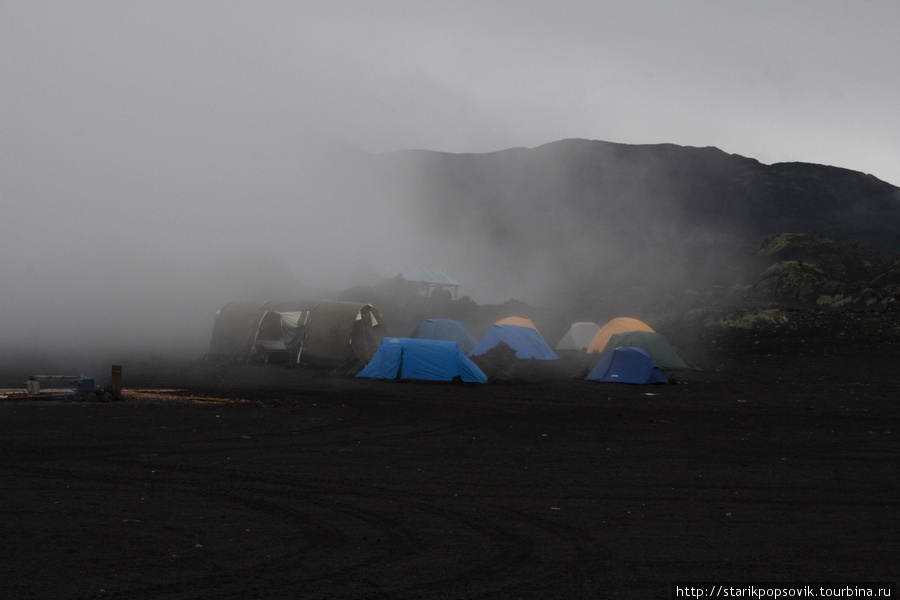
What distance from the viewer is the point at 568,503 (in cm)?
805

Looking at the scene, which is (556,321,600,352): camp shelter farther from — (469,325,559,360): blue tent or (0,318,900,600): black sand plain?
(0,318,900,600): black sand plain

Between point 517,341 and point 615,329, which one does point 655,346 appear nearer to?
point 615,329

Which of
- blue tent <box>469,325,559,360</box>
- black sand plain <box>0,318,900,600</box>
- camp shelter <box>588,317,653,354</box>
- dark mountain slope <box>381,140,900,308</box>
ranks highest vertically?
dark mountain slope <box>381,140,900,308</box>

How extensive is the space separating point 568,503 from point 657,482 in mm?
1681

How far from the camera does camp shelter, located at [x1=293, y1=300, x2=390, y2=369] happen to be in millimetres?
27562

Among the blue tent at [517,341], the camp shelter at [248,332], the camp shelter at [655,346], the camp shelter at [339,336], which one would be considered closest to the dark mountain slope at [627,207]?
the blue tent at [517,341]

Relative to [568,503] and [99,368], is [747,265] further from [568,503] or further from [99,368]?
[568,503]

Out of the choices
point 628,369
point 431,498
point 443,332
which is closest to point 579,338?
point 443,332

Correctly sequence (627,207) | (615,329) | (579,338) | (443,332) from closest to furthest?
(443,332)
(615,329)
(579,338)
(627,207)

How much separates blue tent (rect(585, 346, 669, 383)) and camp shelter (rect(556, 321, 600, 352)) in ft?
41.6

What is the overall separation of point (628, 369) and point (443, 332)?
352 inches

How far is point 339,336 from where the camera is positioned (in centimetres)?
2772

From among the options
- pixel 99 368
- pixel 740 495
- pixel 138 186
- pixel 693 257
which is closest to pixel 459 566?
pixel 740 495

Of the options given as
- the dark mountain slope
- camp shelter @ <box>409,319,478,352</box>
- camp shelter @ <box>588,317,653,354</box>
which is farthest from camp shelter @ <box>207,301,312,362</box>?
the dark mountain slope
